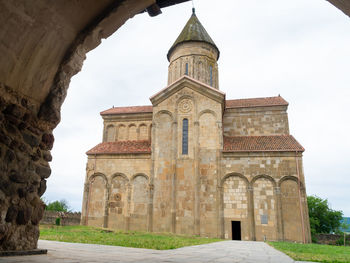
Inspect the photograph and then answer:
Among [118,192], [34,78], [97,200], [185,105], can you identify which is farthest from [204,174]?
[34,78]

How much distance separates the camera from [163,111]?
19.4m

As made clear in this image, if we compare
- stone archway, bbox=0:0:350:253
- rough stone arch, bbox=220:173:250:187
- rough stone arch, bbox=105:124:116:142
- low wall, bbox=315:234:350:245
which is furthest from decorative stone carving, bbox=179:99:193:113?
low wall, bbox=315:234:350:245

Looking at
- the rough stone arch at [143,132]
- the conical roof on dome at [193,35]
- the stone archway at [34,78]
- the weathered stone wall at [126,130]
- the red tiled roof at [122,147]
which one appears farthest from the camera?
the conical roof on dome at [193,35]

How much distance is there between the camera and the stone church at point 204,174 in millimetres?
16141

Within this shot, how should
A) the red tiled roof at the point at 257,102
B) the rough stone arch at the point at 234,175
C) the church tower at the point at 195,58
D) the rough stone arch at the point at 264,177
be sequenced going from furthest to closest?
the church tower at the point at 195,58
the red tiled roof at the point at 257,102
the rough stone arch at the point at 234,175
the rough stone arch at the point at 264,177

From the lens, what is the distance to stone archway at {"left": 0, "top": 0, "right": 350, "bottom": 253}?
336 centimetres

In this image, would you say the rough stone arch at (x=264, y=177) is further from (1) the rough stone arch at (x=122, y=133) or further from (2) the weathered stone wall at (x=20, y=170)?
(2) the weathered stone wall at (x=20, y=170)

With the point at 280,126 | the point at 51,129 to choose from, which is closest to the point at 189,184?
the point at 280,126

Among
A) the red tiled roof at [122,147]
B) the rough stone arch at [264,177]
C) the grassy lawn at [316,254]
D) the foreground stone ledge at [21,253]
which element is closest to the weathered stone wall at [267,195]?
the rough stone arch at [264,177]

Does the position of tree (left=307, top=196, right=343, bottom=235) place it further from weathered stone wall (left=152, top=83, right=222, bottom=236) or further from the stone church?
weathered stone wall (left=152, top=83, right=222, bottom=236)

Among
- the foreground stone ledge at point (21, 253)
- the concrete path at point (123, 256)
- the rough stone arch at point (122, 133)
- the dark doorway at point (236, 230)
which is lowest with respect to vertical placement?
the dark doorway at point (236, 230)

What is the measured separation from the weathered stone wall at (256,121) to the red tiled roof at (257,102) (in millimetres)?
269

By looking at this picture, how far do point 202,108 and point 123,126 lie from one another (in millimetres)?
7480

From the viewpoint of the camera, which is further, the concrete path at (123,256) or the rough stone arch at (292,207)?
the rough stone arch at (292,207)
